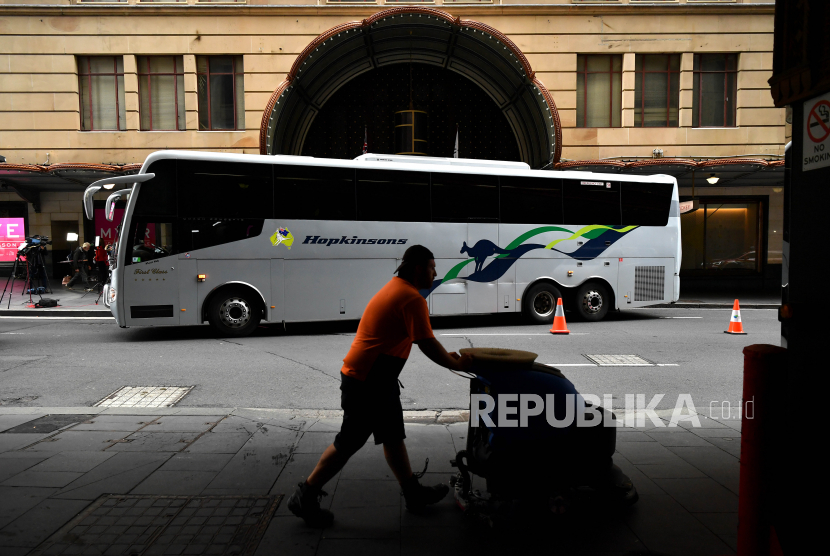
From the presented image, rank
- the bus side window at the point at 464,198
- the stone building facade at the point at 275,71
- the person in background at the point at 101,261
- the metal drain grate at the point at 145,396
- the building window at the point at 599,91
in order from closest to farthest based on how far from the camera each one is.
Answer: the metal drain grate at the point at 145,396, the bus side window at the point at 464,198, the person in background at the point at 101,261, the stone building facade at the point at 275,71, the building window at the point at 599,91

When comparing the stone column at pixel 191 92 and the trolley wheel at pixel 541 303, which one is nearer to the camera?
the trolley wheel at pixel 541 303

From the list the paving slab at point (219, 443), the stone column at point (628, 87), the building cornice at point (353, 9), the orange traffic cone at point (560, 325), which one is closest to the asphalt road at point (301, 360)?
the orange traffic cone at point (560, 325)

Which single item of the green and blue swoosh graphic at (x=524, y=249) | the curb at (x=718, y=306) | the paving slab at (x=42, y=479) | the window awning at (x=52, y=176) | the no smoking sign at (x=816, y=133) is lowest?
the curb at (x=718, y=306)

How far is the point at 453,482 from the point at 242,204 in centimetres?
865

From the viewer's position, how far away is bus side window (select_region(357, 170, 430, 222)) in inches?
470

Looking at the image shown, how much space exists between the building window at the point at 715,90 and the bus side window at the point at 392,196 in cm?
1324

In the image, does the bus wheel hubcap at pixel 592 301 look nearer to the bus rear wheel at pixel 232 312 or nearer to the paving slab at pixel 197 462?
the bus rear wheel at pixel 232 312

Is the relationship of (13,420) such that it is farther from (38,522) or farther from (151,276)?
(151,276)

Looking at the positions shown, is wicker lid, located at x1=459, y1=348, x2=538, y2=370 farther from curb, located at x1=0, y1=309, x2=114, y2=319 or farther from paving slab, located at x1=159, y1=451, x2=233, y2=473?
curb, located at x1=0, y1=309, x2=114, y2=319

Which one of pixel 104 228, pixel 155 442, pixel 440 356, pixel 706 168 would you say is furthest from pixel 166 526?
pixel 104 228

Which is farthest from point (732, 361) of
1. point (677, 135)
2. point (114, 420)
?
point (677, 135)

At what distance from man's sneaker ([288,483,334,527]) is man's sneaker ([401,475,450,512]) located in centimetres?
48

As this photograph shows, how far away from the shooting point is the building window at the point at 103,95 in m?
20.1

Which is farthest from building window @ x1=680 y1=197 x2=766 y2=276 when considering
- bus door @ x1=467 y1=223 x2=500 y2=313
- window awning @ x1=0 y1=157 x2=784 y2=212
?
bus door @ x1=467 y1=223 x2=500 y2=313
